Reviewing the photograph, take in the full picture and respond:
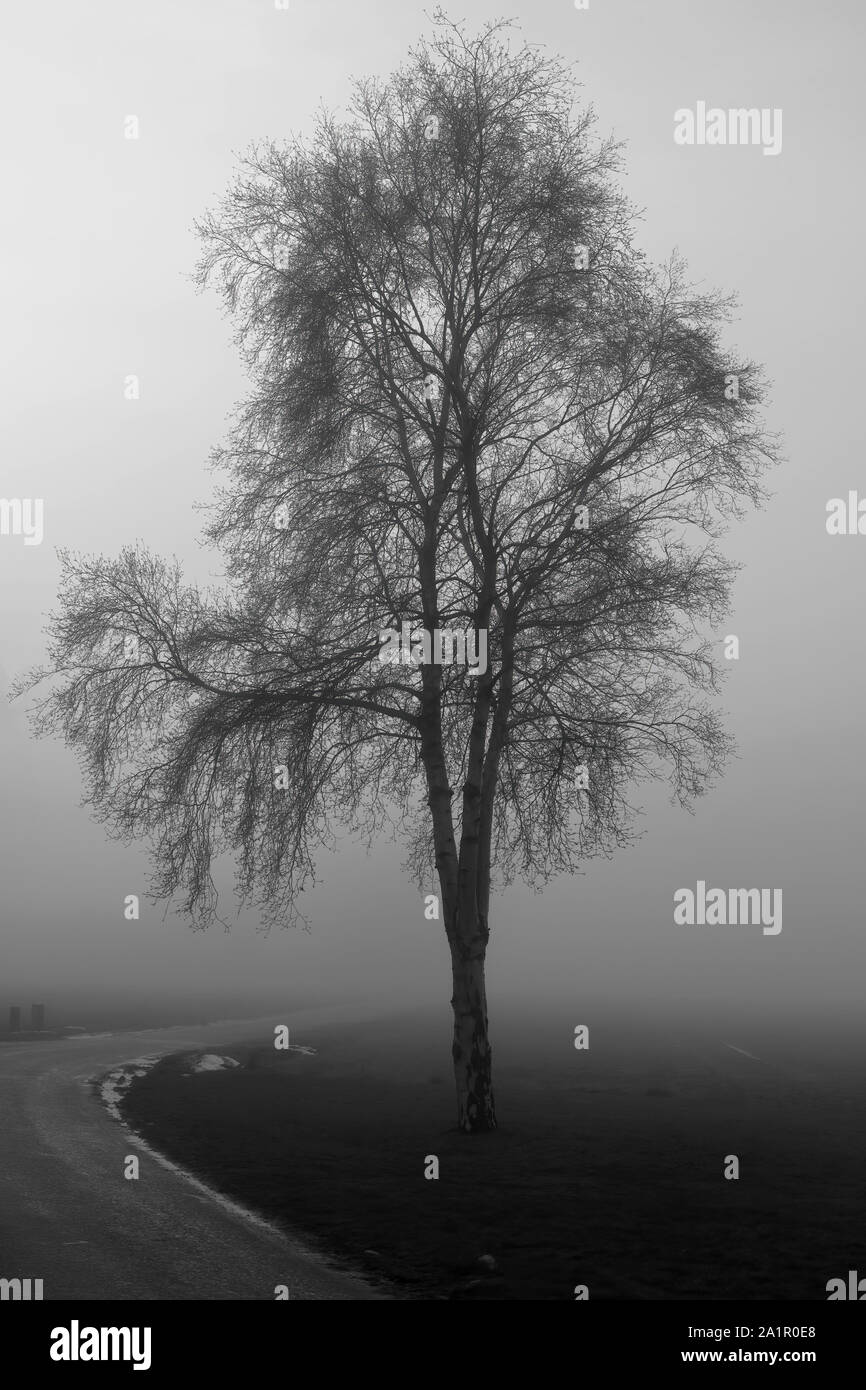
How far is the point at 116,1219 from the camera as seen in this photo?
1323 centimetres

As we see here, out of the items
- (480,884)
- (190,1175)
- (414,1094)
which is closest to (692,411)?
(480,884)

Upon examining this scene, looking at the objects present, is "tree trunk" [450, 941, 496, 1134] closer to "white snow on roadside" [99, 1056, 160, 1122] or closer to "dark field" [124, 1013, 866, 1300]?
"dark field" [124, 1013, 866, 1300]

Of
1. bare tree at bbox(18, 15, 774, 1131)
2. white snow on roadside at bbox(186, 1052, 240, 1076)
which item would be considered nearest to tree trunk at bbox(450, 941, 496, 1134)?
bare tree at bbox(18, 15, 774, 1131)

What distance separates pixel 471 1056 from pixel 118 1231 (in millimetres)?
9420

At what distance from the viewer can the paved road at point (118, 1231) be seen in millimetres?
10586

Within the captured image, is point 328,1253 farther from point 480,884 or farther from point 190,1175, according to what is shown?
point 480,884

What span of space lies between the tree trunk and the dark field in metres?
0.61

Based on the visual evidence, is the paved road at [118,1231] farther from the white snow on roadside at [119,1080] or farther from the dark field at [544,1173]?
the white snow on roadside at [119,1080]

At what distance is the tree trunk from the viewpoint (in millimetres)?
20938

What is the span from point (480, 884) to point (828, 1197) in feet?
27.3

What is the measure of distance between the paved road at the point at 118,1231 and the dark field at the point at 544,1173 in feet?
2.39
